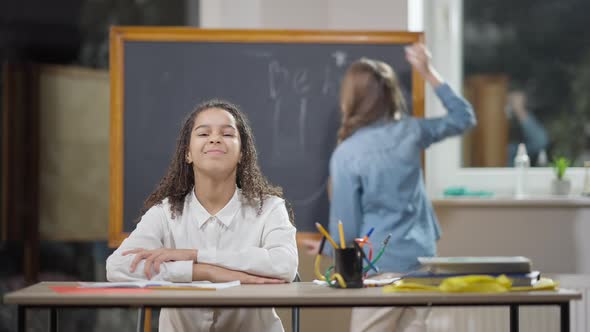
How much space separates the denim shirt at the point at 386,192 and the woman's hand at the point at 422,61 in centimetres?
21

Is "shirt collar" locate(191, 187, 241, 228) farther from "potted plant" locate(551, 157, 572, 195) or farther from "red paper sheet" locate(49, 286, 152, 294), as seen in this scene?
"potted plant" locate(551, 157, 572, 195)

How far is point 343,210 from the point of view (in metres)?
3.24

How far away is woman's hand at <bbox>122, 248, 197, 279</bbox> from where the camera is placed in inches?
86.8

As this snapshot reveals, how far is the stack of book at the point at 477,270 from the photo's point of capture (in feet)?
6.78

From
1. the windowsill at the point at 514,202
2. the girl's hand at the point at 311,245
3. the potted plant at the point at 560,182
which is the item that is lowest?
the girl's hand at the point at 311,245

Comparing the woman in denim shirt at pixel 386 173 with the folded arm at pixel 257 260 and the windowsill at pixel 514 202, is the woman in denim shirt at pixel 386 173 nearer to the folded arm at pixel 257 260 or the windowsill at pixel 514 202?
the windowsill at pixel 514 202

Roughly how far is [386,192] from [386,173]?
2.8 inches

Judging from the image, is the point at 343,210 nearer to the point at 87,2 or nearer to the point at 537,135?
the point at 537,135

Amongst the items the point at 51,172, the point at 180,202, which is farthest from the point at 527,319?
the point at 51,172

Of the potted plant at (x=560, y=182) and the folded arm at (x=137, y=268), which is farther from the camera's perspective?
the potted plant at (x=560, y=182)

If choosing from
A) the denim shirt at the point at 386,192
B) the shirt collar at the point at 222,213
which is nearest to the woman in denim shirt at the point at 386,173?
the denim shirt at the point at 386,192

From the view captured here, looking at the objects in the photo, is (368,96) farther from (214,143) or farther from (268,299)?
(268,299)

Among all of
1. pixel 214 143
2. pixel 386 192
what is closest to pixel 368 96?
pixel 386 192

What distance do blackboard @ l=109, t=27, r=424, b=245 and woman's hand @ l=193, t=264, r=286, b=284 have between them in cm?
129
